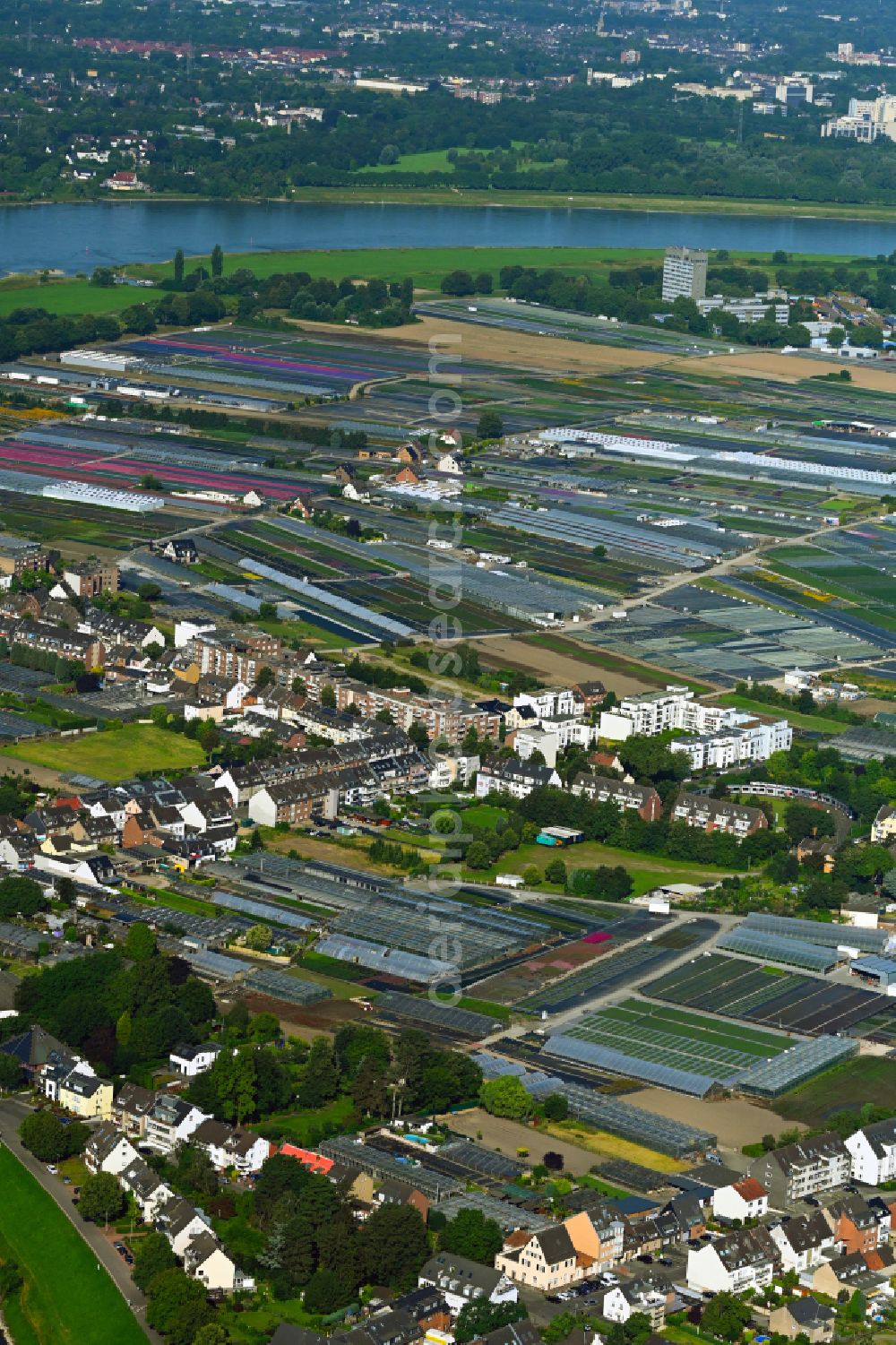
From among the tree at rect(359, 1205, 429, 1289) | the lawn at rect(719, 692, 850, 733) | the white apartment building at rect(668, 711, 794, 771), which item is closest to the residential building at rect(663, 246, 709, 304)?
the lawn at rect(719, 692, 850, 733)

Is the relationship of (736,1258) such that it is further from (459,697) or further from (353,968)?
(459,697)

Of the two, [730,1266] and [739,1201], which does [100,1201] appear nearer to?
[730,1266]

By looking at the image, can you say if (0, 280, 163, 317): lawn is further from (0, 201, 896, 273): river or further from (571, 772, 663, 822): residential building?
(571, 772, 663, 822): residential building

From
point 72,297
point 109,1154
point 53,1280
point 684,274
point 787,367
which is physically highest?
point 684,274

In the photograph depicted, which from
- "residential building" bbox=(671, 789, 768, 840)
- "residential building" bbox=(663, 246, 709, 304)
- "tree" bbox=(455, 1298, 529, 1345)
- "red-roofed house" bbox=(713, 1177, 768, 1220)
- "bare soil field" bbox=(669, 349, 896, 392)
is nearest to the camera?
"tree" bbox=(455, 1298, 529, 1345)

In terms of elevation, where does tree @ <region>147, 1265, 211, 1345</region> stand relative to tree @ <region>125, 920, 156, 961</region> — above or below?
below

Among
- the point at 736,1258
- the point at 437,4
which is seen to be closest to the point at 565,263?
the point at 736,1258

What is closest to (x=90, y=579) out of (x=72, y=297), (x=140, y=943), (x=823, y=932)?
(x=140, y=943)
